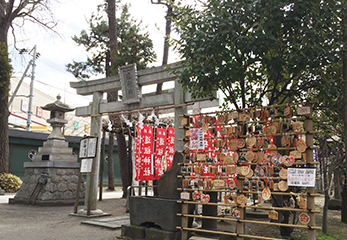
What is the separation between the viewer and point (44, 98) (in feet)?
124

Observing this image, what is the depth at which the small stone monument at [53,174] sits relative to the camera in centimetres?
1162

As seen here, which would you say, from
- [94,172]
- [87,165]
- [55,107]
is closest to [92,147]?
[87,165]

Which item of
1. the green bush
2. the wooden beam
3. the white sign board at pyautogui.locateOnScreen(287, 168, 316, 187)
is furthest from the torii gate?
the green bush

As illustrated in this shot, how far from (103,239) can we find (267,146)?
150 inches

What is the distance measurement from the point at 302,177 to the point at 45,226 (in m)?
6.23

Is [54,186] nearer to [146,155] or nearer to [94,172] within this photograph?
[94,172]

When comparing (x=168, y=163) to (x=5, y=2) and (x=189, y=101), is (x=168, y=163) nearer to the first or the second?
(x=189, y=101)

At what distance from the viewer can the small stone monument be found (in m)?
11.6

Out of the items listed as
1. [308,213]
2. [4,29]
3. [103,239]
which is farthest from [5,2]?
[308,213]

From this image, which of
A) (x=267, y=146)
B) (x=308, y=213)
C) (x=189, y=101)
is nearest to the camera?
(x=308, y=213)

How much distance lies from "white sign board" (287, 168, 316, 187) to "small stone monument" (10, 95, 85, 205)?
962 centimetres

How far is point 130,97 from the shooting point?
28.9 ft

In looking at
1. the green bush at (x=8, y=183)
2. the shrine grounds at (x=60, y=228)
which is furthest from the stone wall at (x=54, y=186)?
the green bush at (x=8, y=183)

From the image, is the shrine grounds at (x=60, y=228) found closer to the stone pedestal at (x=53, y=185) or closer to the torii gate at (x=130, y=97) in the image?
the torii gate at (x=130, y=97)
